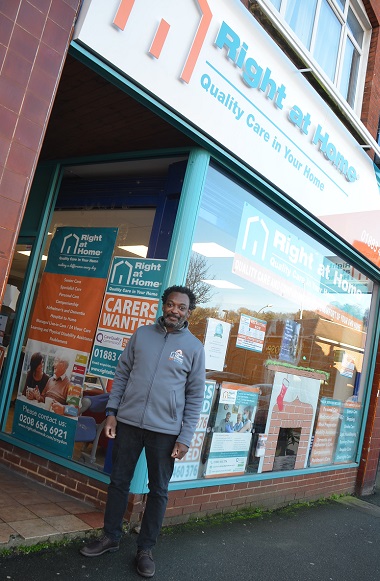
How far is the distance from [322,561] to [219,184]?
3.33m

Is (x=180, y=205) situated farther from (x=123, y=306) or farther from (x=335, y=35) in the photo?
(x=335, y=35)

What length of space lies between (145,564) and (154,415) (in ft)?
2.99

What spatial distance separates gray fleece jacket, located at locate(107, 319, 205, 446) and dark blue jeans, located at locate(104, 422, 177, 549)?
10 cm

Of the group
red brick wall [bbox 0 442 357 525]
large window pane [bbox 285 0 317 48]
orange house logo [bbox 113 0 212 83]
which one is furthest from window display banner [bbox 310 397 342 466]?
large window pane [bbox 285 0 317 48]

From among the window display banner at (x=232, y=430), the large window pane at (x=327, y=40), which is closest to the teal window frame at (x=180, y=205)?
the window display banner at (x=232, y=430)

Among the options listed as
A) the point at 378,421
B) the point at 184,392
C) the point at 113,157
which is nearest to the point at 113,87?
the point at 113,157

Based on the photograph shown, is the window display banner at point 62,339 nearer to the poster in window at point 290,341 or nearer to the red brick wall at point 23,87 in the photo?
the red brick wall at point 23,87

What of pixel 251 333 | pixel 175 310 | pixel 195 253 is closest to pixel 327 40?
pixel 195 253

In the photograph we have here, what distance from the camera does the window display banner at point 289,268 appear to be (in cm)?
502

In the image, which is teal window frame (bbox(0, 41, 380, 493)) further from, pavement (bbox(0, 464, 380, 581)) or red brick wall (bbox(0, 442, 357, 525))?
pavement (bbox(0, 464, 380, 581))

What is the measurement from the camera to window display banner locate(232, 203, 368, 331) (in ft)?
16.5

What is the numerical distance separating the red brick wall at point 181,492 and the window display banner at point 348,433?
1081 mm

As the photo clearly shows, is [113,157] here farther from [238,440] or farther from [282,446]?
[282,446]

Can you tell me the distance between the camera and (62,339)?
15.7 feet
